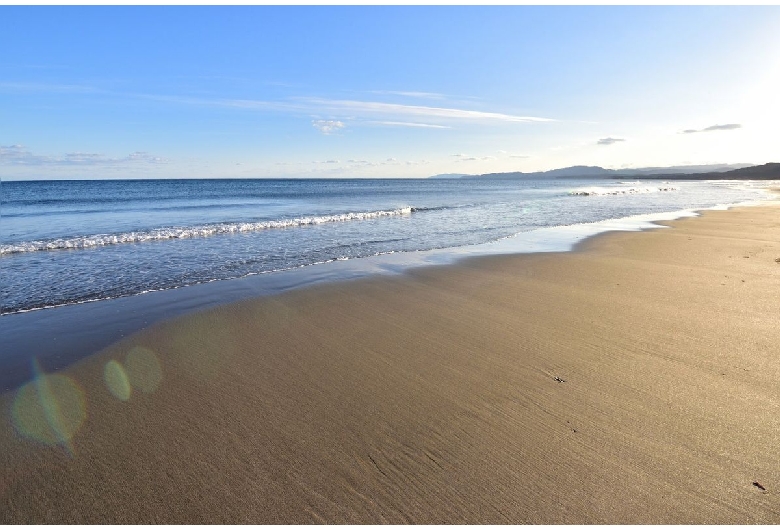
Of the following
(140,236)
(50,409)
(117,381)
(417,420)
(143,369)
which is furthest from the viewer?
(140,236)

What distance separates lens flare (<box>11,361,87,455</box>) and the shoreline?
0.29m

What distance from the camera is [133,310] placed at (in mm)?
6590

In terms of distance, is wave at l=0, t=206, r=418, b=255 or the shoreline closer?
the shoreline

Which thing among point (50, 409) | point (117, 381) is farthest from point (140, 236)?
point (50, 409)

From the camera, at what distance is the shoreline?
4895 millimetres

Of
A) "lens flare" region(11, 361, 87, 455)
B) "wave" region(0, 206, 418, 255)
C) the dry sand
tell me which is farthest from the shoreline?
"wave" region(0, 206, 418, 255)

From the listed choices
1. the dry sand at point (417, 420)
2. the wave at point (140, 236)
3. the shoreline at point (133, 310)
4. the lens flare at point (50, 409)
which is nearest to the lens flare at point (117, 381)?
the dry sand at point (417, 420)

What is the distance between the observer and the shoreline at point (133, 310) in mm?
4895

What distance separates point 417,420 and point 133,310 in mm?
5326

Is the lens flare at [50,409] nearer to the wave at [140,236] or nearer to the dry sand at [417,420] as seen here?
the dry sand at [417,420]

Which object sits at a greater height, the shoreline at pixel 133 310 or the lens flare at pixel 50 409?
the shoreline at pixel 133 310

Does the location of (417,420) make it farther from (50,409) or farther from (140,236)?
(140,236)

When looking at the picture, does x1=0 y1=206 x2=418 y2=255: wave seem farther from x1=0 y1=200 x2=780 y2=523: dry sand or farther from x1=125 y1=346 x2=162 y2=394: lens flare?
x1=125 y1=346 x2=162 y2=394: lens flare

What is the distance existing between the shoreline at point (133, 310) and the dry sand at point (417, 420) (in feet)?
1.51
